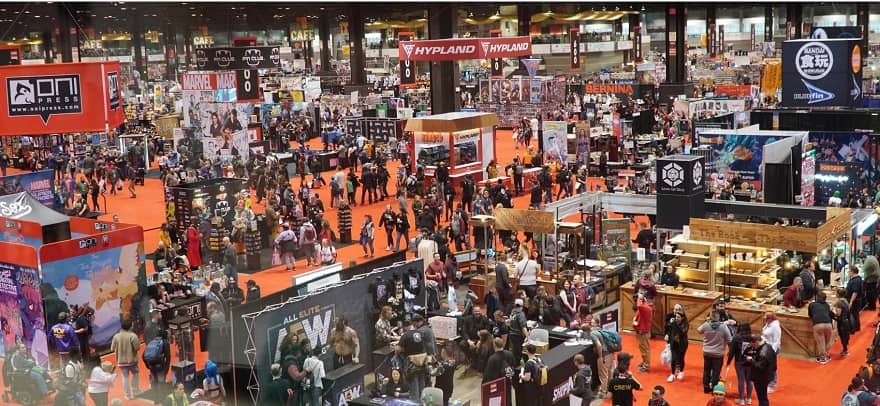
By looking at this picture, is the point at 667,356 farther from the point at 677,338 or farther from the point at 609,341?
the point at 609,341

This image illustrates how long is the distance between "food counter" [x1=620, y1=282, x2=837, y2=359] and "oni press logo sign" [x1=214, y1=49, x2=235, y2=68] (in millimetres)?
16305

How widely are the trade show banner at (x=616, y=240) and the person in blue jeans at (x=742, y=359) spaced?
19.8 ft

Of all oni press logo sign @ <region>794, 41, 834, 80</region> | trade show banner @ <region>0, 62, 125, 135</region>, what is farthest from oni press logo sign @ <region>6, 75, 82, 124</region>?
oni press logo sign @ <region>794, 41, 834, 80</region>

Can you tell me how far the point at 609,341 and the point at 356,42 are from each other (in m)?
36.3

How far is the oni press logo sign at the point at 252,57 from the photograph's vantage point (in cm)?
2769

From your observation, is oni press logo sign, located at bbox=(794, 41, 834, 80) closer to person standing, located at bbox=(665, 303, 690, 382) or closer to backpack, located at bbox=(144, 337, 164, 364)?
person standing, located at bbox=(665, 303, 690, 382)

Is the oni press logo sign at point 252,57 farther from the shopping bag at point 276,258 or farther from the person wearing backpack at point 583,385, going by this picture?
the person wearing backpack at point 583,385

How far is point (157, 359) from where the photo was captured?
12.2 m

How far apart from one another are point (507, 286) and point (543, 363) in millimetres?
4702

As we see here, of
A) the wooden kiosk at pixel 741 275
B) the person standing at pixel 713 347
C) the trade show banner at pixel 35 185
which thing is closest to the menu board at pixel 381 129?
the trade show banner at pixel 35 185

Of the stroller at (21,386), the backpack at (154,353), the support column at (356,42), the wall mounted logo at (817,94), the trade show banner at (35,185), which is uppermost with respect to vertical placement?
the support column at (356,42)

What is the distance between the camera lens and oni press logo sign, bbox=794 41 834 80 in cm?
2497

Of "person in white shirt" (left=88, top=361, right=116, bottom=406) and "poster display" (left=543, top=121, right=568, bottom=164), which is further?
"poster display" (left=543, top=121, right=568, bottom=164)

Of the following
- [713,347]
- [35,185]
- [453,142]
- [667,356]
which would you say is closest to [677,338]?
[667,356]
